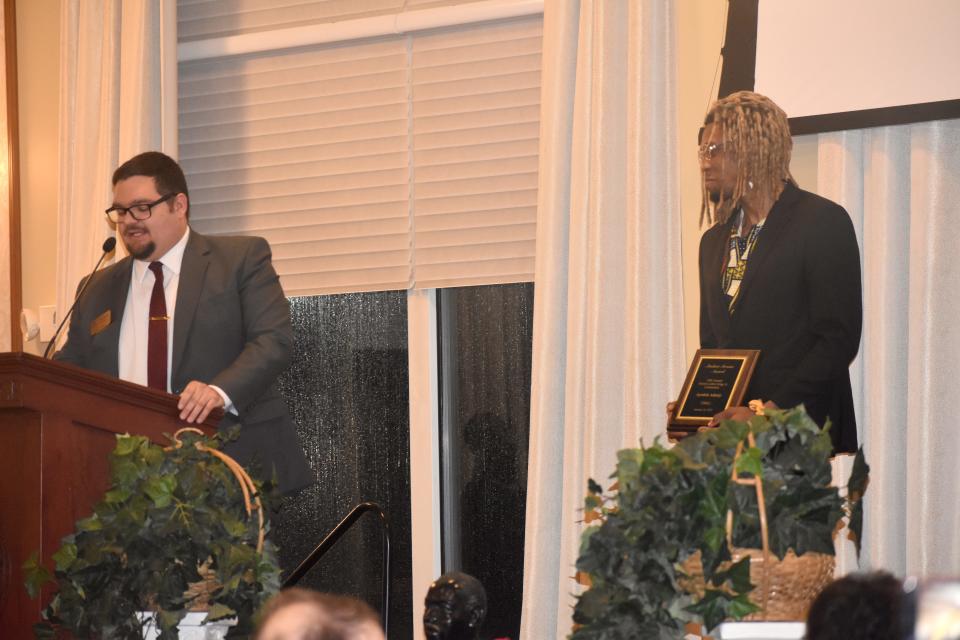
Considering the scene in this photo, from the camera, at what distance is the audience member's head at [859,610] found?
1.11m

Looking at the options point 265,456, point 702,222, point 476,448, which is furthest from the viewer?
point 476,448

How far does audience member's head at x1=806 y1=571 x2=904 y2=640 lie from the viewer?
111 centimetres

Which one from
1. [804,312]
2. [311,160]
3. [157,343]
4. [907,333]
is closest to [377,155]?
[311,160]

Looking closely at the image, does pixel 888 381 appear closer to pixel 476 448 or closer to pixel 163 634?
pixel 476 448

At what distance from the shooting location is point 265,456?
13.2 feet

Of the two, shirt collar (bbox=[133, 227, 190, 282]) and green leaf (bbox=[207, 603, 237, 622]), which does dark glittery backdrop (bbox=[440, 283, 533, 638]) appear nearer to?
shirt collar (bbox=[133, 227, 190, 282])

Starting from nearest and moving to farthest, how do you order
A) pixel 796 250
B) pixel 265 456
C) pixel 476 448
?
pixel 796 250
pixel 265 456
pixel 476 448

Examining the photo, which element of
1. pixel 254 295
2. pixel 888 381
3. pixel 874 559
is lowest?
pixel 874 559

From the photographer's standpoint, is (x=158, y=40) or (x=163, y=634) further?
(x=158, y=40)

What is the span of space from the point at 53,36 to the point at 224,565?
3853mm

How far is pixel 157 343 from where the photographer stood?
4.07 metres

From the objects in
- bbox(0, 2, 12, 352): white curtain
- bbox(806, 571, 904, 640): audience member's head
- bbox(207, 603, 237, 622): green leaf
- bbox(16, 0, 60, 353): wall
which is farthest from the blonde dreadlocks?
bbox(0, 2, 12, 352): white curtain

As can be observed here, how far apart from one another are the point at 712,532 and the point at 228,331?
93.0 inches

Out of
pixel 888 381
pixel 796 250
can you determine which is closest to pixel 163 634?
pixel 796 250
